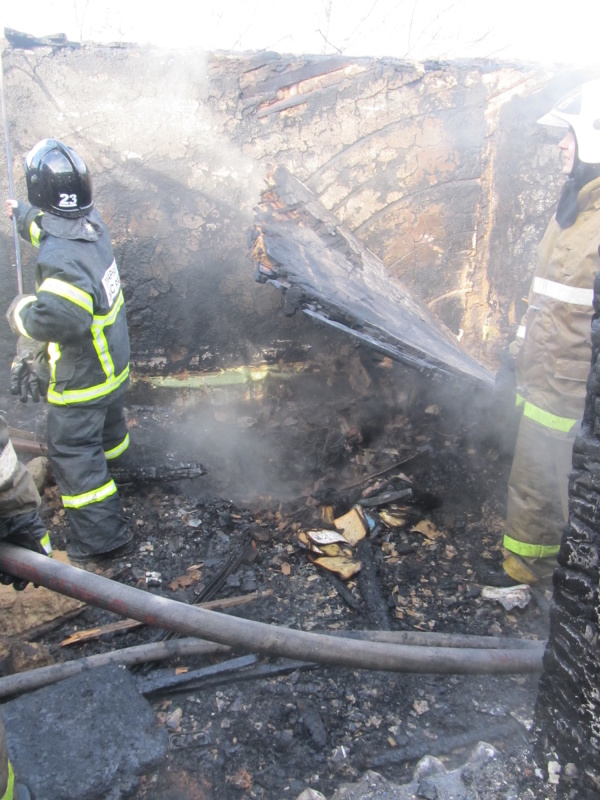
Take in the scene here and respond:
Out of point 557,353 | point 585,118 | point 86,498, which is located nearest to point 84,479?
point 86,498

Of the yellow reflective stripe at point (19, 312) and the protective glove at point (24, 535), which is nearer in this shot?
the protective glove at point (24, 535)

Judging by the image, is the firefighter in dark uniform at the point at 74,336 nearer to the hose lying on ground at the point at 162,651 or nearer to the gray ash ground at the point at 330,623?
the gray ash ground at the point at 330,623

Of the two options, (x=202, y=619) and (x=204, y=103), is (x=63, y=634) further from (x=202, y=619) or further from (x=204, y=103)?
(x=204, y=103)

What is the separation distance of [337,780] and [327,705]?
0.32 m

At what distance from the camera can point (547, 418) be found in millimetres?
2869

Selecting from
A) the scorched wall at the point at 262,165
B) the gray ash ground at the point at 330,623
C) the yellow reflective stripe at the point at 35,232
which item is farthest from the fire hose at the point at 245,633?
the scorched wall at the point at 262,165

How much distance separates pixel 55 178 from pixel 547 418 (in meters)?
3.02

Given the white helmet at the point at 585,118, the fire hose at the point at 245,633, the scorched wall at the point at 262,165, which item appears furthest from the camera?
the scorched wall at the point at 262,165

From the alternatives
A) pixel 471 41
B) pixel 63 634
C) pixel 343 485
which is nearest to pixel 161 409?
pixel 343 485

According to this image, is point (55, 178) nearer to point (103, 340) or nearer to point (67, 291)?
point (67, 291)

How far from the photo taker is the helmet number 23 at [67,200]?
306 centimetres

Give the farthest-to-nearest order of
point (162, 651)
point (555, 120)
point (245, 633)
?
1. point (555, 120)
2. point (162, 651)
3. point (245, 633)

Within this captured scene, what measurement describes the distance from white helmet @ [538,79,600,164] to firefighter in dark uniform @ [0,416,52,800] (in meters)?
2.84

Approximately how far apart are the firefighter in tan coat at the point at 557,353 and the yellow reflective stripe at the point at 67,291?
2.47 metres
